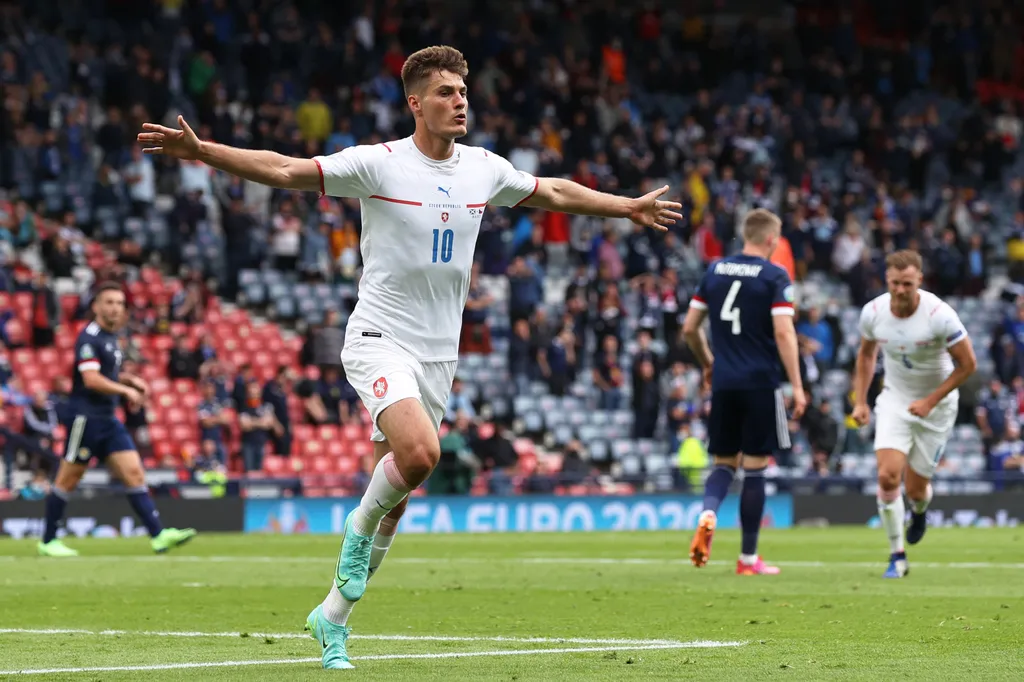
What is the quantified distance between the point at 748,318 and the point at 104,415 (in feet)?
20.7

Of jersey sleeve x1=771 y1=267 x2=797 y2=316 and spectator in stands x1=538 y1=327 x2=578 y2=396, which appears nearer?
jersey sleeve x1=771 y1=267 x2=797 y2=316

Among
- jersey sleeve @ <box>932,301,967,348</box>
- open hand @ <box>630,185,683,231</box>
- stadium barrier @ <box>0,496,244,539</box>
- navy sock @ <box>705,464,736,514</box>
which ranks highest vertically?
open hand @ <box>630,185,683,231</box>

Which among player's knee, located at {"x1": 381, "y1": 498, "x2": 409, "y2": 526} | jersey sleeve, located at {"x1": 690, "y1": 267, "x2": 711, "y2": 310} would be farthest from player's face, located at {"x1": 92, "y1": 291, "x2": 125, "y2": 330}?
player's knee, located at {"x1": 381, "y1": 498, "x2": 409, "y2": 526}

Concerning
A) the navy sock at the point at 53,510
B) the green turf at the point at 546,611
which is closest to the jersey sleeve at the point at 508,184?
the green turf at the point at 546,611

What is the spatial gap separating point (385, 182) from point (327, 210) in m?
20.4

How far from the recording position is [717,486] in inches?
500

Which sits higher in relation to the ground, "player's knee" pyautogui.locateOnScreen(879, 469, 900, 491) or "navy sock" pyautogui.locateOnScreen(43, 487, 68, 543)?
"player's knee" pyautogui.locateOnScreen(879, 469, 900, 491)

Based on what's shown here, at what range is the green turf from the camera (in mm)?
7176

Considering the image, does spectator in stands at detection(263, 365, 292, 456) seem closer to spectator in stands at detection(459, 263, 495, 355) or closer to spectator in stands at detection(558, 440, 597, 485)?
spectator in stands at detection(459, 263, 495, 355)

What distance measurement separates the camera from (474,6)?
3400cm

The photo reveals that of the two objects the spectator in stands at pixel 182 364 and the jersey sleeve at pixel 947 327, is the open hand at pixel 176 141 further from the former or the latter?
the spectator in stands at pixel 182 364

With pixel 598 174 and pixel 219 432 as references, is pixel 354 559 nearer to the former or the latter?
pixel 219 432

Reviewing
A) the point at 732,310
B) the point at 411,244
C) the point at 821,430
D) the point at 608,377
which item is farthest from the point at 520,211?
the point at 411,244

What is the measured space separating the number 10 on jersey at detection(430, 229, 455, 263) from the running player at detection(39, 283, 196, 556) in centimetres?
814
